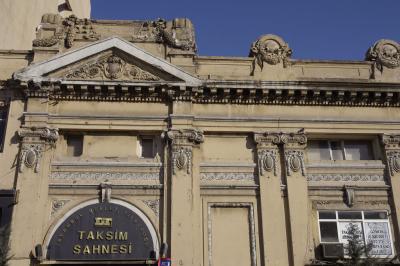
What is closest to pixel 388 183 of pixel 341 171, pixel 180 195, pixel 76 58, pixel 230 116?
pixel 341 171

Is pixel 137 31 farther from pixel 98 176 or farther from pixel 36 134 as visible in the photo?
pixel 98 176

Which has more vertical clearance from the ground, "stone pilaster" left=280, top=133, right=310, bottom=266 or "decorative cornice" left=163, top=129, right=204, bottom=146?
"decorative cornice" left=163, top=129, right=204, bottom=146

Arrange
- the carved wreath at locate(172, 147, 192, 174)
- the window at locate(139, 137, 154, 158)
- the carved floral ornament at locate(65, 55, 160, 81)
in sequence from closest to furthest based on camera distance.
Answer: the carved wreath at locate(172, 147, 192, 174) < the window at locate(139, 137, 154, 158) < the carved floral ornament at locate(65, 55, 160, 81)

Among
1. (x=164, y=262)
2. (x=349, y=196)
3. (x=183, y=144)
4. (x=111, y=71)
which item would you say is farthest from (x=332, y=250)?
(x=111, y=71)

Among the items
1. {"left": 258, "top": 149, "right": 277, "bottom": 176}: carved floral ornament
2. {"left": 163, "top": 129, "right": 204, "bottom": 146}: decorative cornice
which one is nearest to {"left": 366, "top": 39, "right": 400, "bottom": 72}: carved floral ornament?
{"left": 258, "top": 149, "right": 277, "bottom": 176}: carved floral ornament

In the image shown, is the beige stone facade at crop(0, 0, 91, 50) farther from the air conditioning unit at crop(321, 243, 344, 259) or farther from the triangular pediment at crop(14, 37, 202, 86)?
the air conditioning unit at crop(321, 243, 344, 259)

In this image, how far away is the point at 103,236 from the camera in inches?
567

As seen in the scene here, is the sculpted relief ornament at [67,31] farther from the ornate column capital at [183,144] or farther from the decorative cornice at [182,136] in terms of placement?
the ornate column capital at [183,144]

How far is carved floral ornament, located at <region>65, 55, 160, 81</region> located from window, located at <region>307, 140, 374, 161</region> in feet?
18.8

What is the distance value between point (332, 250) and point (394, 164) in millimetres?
3704

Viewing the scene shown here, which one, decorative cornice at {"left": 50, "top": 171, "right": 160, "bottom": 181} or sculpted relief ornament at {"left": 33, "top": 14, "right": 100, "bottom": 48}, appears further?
sculpted relief ornament at {"left": 33, "top": 14, "right": 100, "bottom": 48}

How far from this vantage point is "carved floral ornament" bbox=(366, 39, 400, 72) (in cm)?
1742

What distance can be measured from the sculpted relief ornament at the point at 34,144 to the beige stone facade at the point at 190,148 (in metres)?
0.03

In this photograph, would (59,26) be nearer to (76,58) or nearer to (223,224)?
(76,58)
